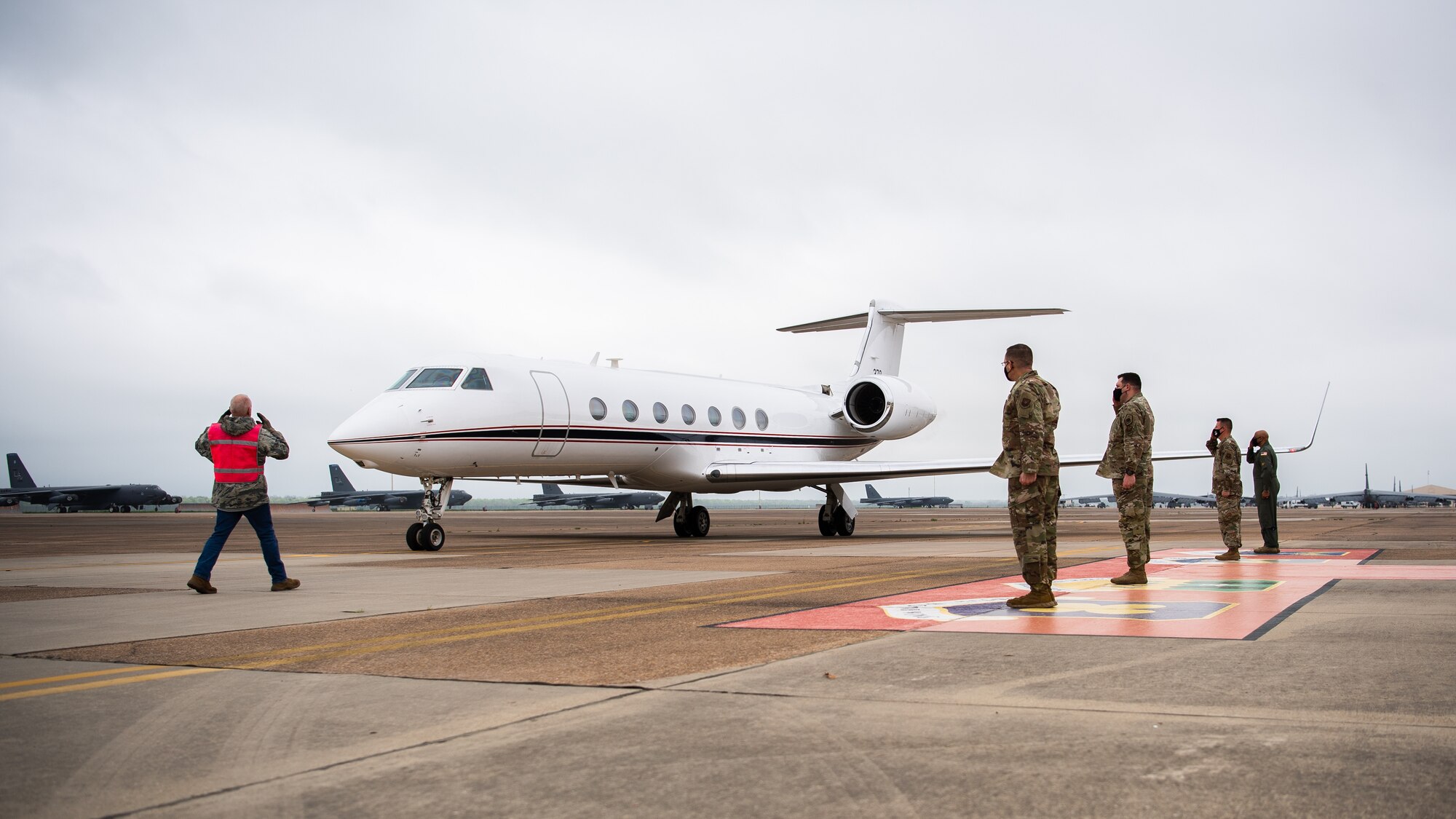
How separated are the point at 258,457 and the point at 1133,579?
7.97m

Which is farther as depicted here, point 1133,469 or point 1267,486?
point 1267,486

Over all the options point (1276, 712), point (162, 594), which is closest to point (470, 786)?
point (1276, 712)

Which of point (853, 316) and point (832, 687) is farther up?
point (853, 316)

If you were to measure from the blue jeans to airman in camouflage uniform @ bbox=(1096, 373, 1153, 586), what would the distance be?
747 centimetres

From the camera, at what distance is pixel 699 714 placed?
3949 mm

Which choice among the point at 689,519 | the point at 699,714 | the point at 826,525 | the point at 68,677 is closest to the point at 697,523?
the point at 689,519

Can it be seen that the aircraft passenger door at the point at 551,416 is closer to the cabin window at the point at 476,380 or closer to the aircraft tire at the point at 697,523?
the cabin window at the point at 476,380

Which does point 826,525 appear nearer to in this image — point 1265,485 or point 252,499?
point 1265,485

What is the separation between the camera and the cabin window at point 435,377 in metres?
18.2

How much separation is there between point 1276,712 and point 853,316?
79.5ft

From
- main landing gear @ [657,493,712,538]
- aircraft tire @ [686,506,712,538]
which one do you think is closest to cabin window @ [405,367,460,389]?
main landing gear @ [657,493,712,538]

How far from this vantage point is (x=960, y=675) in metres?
4.68

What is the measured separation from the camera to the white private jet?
1766 cm

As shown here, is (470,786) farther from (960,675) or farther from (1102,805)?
(960,675)
